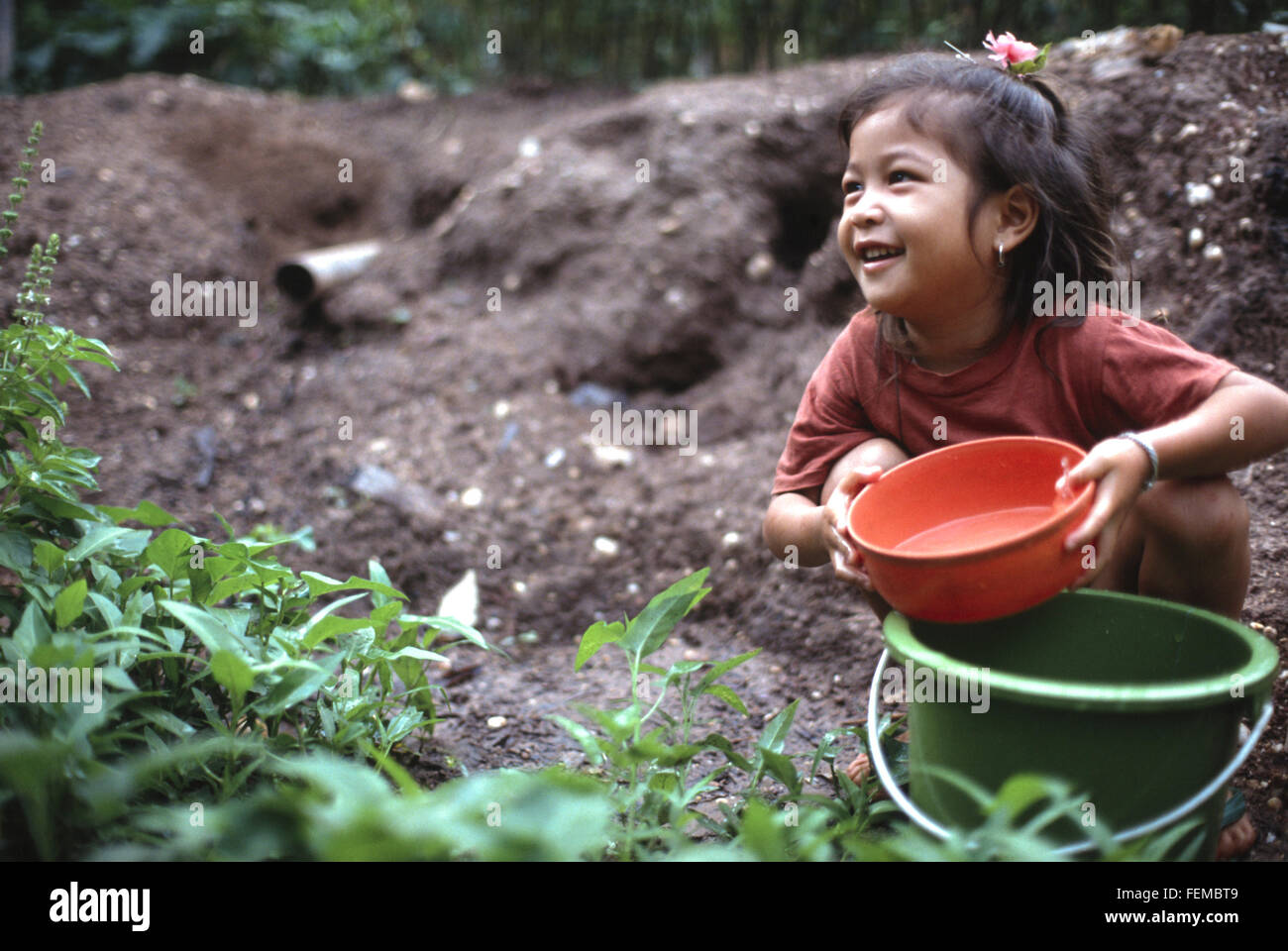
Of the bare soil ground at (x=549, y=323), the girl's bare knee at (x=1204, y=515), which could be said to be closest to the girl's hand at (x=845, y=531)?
the girl's bare knee at (x=1204, y=515)

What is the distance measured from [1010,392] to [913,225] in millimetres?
347

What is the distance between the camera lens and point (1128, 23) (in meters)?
3.64

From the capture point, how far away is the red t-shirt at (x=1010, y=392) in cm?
159

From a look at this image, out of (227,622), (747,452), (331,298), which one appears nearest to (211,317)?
(331,298)

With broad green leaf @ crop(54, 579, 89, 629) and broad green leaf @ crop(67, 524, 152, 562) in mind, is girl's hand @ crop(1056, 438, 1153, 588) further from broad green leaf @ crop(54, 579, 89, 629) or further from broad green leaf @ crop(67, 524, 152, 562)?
broad green leaf @ crop(67, 524, 152, 562)

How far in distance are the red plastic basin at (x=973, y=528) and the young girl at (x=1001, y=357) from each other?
0.07 metres

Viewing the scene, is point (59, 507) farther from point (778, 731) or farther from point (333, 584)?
point (778, 731)

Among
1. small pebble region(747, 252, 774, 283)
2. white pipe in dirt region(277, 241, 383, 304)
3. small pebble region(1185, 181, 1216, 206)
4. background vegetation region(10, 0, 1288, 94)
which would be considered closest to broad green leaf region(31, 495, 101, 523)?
white pipe in dirt region(277, 241, 383, 304)

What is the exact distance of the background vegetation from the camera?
4.44m

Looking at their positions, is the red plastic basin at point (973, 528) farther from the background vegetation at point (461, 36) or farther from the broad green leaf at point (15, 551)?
the background vegetation at point (461, 36)

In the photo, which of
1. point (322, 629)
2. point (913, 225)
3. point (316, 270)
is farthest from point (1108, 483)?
point (316, 270)

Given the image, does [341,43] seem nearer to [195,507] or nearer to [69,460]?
[195,507]

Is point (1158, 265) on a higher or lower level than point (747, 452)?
higher

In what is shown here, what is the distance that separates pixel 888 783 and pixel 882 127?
1098 millimetres
